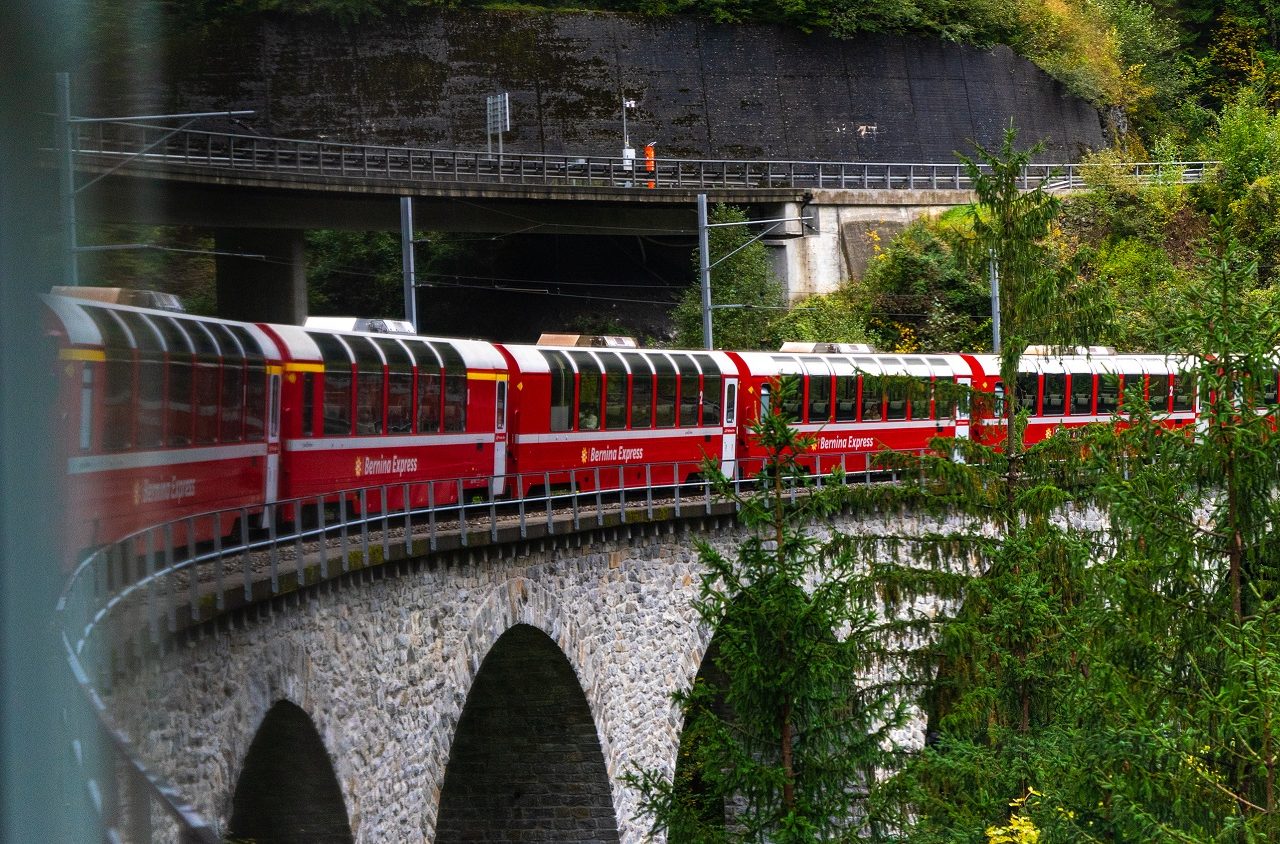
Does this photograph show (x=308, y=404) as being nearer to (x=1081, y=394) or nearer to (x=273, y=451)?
(x=273, y=451)

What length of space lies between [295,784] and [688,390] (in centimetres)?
1376

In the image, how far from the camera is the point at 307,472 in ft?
55.0

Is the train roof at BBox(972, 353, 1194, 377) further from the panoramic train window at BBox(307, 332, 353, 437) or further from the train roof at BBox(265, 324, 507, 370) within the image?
the panoramic train window at BBox(307, 332, 353, 437)

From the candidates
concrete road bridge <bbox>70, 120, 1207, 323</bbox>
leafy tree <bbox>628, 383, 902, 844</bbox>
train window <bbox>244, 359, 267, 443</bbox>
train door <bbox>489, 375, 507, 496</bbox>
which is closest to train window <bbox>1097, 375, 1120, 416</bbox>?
concrete road bridge <bbox>70, 120, 1207, 323</bbox>

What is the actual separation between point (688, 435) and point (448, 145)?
64.9 feet

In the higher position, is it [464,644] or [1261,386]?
[1261,386]

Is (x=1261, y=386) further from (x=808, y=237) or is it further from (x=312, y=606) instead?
(x=808, y=237)

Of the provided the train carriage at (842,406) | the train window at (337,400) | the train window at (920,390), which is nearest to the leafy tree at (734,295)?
the train carriage at (842,406)

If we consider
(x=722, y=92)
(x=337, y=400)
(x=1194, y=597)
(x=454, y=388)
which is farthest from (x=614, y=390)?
(x=722, y=92)

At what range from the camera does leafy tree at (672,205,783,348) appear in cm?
4275

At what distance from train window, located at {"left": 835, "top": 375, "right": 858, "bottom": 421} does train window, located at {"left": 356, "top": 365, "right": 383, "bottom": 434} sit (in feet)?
41.0

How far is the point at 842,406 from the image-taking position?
2902cm

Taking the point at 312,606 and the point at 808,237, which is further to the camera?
the point at 808,237

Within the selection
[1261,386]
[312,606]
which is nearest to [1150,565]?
[1261,386]
